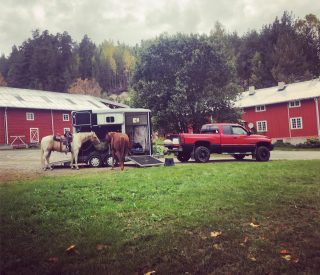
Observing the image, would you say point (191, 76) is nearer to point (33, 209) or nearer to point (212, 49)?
point (212, 49)

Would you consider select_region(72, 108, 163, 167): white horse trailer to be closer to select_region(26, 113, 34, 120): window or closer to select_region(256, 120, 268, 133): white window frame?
select_region(26, 113, 34, 120): window

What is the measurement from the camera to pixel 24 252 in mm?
5105

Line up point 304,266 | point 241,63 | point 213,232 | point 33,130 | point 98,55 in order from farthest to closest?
point 98,55, point 241,63, point 33,130, point 213,232, point 304,266

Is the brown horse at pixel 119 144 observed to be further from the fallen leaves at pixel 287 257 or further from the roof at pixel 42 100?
the roof at pixel 42 100

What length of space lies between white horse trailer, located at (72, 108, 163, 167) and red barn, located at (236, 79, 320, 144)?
93.6 ft

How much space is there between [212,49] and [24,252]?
111 ft

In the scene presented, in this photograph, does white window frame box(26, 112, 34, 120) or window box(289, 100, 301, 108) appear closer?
white window frame box(26, 112, 34, 120)

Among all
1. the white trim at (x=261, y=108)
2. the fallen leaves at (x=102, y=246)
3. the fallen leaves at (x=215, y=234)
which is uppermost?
the white trim at (x=261, y=108)

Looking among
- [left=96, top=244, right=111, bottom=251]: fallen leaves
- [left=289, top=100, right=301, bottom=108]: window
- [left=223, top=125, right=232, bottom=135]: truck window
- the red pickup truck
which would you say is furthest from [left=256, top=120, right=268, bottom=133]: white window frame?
[left=96, top=244, right=111, bottom=251]: fallen leaves

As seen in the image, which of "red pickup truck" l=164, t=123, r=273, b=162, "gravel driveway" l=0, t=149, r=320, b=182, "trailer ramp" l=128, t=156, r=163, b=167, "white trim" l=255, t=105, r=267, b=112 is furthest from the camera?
"white trim" l=255, t=105, r=267, b=112

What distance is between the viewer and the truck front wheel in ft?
65.0

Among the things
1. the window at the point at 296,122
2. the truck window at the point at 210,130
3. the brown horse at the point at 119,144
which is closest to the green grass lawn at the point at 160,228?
the brown horse at the point at 119,144

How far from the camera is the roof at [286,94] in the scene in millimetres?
42156

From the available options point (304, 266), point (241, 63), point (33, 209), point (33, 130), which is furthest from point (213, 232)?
point (241, 63)
